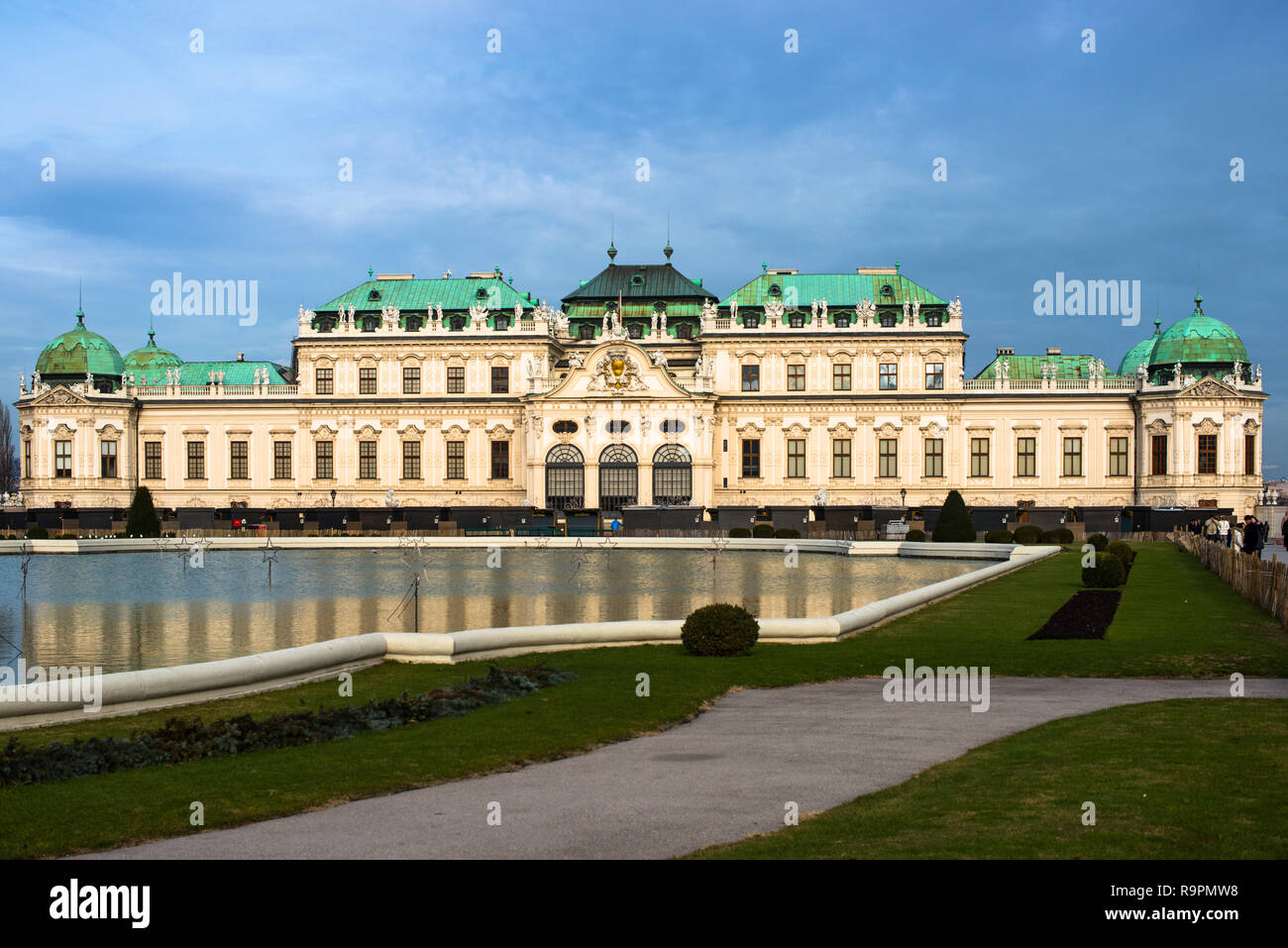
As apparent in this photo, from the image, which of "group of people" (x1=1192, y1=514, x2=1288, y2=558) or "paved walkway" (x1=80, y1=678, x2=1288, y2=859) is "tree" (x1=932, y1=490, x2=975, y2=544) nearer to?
"group of people" (x1=1192, y1=514, x2=1288, y2=558)

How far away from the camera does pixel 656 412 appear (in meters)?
83.6

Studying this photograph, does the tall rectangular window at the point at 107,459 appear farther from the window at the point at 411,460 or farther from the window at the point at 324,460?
the window at the point at 411,460

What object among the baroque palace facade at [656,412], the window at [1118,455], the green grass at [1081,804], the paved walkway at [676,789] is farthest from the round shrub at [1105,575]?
the window at [1118,455]

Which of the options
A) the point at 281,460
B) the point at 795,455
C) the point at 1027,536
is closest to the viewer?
the point at 1027,536

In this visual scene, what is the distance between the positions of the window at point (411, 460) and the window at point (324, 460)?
548 centimetres

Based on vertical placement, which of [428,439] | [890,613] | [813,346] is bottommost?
[890,613]

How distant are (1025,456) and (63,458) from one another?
232 feet

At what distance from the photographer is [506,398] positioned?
287 ft

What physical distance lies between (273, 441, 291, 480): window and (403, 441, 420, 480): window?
8897 millimetres

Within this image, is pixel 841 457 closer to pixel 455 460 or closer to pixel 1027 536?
pixel 1027 536

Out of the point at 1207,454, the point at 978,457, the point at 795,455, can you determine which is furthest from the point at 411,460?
the point at 1207,454

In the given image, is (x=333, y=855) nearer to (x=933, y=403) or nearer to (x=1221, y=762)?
(x=1221, y=762)
